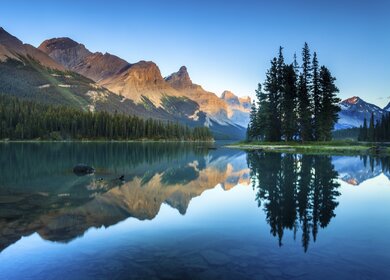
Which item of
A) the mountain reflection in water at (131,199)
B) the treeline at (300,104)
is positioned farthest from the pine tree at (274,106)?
the mountain reflection in water at (131,199)

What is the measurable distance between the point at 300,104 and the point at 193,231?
83.3 m

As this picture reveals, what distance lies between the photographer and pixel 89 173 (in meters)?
40.4

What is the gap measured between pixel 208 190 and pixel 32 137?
185046 mm

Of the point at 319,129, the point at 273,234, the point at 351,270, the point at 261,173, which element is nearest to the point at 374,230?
the point at 273,234

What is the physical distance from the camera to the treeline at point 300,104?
301 ft

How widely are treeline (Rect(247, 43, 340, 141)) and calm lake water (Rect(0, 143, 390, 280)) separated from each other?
62.9 meters

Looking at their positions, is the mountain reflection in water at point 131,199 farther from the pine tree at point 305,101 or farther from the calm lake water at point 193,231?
the pine tree at point 305,101

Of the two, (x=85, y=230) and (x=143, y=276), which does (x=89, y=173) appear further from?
(x=143, y=276)

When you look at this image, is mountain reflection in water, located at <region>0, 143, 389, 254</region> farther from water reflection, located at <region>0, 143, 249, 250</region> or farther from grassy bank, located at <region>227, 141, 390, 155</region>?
grassy bank, located at <region>227, 141, 390, 155</region>

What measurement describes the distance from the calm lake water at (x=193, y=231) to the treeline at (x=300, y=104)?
62.9 m

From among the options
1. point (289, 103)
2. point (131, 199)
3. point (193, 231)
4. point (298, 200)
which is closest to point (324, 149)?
point (289, 103)

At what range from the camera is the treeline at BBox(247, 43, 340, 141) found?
9181 centimetres

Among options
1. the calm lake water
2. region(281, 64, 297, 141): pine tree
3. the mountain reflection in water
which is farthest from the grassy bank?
the calm lake water

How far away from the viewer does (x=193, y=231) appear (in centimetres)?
1689
